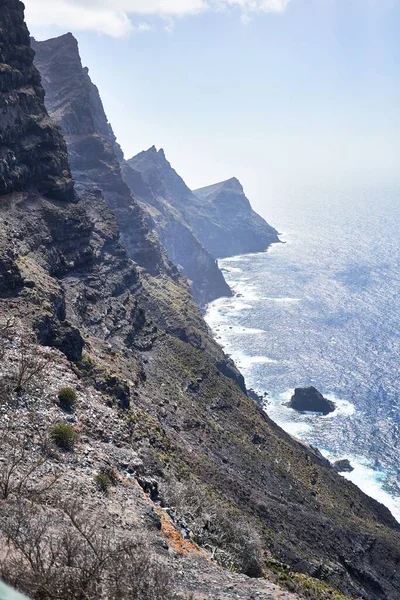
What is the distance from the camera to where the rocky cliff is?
21.1 metres

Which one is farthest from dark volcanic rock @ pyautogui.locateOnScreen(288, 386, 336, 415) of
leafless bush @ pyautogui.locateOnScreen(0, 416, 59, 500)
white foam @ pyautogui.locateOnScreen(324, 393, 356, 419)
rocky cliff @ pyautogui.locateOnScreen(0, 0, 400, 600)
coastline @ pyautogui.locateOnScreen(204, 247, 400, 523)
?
leafless bush @ pyautogui.locateOnScreen(0, 416, 59, 500)

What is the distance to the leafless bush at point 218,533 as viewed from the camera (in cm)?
3372

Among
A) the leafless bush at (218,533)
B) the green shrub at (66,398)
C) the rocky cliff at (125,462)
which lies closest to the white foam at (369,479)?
the rocky cliff at (125,462)

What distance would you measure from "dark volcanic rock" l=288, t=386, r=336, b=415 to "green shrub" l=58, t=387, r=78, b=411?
10967cm

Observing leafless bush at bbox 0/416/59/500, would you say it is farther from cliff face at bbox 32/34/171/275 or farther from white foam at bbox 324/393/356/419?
cliff face at bbox 32/34/171/275

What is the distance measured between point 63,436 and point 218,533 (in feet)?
46.5

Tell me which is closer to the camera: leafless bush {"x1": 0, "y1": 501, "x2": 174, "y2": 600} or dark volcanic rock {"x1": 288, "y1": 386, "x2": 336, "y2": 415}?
leafless bush {"x1": 0, "y1": 501, "x2": 174, "y2": 600}

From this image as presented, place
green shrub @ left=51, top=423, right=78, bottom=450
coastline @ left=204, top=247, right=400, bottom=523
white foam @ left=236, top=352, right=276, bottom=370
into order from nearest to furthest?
green shrub @ left=51, top=423, right=78, bottom=450
coastline @ left=204, top=247, right=400, bottom=523
white foam @ left=236, top=352, right=276, bottom=370

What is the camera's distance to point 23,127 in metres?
79.9

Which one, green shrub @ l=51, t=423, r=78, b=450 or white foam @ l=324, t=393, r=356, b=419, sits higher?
green shrub @ l=51, t=423, r=78, b=450

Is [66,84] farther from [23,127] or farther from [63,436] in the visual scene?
[63,436]

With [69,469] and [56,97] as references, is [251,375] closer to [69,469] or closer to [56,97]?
[56,97]

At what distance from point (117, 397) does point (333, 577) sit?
27365mm

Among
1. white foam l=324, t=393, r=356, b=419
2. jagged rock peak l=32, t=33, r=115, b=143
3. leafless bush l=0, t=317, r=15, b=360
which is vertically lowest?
white foam l=324, t=393, r=356, b=419
